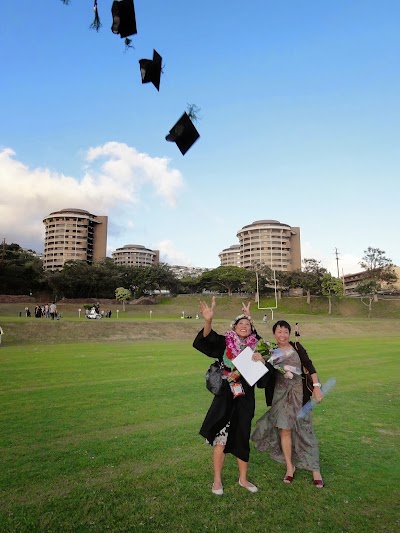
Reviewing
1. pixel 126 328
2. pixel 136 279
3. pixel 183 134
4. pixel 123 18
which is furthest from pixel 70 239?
pixel 123 18

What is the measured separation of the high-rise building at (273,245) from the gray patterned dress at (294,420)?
A: 5855 inches

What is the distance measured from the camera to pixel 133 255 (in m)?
184

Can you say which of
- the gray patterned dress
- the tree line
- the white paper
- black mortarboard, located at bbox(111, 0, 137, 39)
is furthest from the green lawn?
the tree line

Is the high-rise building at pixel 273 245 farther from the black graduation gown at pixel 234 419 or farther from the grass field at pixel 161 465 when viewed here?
the black graduation gown at pixel 234 419

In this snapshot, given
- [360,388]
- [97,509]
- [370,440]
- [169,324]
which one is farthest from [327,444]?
[169,324]

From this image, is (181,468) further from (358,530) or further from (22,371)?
(22,371)

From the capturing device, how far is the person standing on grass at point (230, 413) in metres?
4.45

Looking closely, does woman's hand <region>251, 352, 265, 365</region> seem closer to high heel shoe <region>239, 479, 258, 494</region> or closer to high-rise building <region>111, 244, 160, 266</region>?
high heel shoe <region>239, 479, 258, 494</region>

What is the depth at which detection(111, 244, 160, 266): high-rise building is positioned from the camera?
183 meters

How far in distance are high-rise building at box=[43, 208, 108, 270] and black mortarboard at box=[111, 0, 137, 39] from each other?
143 meters

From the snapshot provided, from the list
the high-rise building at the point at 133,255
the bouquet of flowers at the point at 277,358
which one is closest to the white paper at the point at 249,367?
the bouquet of flowers at the point at 277,358

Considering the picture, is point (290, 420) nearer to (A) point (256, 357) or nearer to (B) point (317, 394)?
(B) point (317, 394)

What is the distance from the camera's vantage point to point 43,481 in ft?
14.9

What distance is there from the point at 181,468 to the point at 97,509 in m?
1.33
